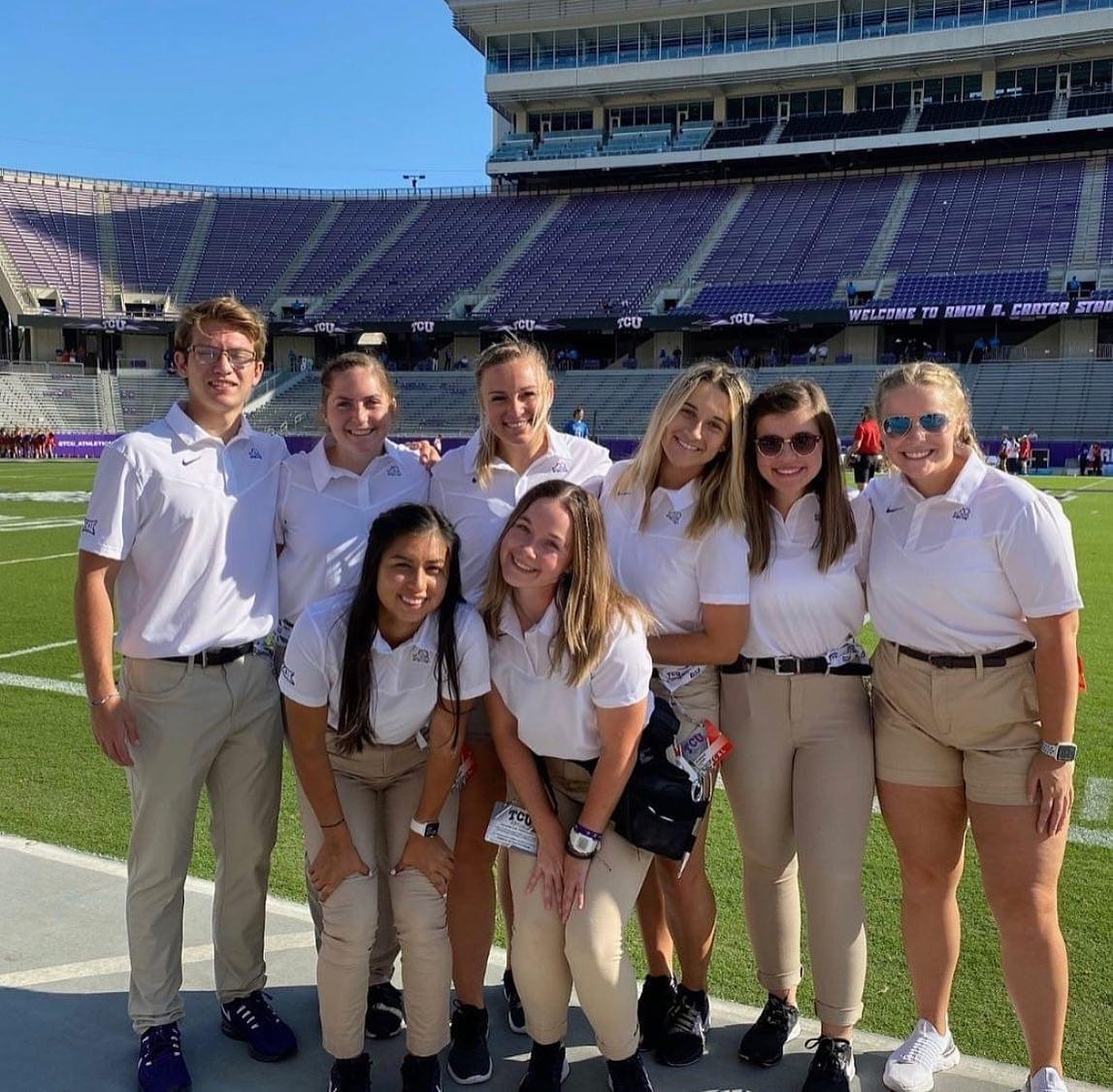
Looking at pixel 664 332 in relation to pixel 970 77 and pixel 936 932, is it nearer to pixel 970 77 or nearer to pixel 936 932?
pixel 970 77

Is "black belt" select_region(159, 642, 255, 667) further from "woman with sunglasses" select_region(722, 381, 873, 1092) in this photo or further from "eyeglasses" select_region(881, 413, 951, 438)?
"eyeglasses" select_region(881, 413, 951, 438)

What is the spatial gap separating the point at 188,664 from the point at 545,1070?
55.9 inches

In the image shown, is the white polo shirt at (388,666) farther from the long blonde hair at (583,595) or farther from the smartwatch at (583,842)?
the smartwatch at (583,842)

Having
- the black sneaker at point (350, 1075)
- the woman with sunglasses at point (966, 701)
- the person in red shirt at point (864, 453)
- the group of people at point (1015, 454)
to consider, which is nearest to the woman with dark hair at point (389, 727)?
the black sneaker at point (350, 1075)

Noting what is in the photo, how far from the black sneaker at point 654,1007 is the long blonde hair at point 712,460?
1.29m

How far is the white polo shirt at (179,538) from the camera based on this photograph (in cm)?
271

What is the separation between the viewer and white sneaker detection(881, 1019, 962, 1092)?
8.47ft

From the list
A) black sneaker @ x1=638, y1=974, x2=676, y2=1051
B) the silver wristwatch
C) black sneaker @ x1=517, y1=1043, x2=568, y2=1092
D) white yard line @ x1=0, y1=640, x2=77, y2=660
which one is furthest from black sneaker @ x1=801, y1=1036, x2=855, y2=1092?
white yard line @ x1=0, y1=640, x2=77, y2=660

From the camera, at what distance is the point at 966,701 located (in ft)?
8.50

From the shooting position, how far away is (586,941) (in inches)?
99.1

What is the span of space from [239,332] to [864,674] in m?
1.99

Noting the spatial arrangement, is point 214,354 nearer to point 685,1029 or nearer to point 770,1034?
point 685,1029

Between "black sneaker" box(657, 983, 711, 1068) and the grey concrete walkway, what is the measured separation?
0.11 feet

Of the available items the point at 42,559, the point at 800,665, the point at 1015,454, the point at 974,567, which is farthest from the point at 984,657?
the point at 1015,454
